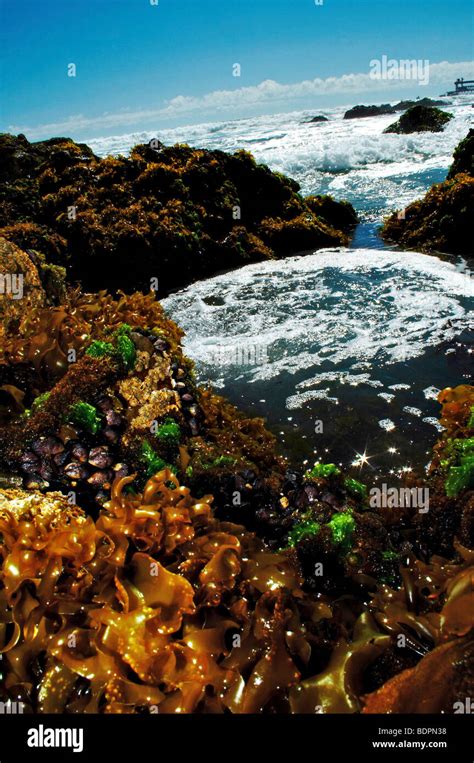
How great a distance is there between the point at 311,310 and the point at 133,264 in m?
3.12

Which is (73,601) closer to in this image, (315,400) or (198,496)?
(198,496)

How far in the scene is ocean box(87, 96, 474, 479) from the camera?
3633 mm

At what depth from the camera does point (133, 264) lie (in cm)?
741

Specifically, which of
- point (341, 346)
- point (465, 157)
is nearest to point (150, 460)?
point (341, 346)

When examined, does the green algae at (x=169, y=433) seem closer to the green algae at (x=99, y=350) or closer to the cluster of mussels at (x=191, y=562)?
the cluster of mussels at (x=191, y=562)

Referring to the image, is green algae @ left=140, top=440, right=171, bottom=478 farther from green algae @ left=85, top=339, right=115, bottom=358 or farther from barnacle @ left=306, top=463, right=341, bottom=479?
barnacle @ left=306, top=463, right=341, bottom=479

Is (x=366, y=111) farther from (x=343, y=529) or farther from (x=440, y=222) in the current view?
(x=343, y=529)

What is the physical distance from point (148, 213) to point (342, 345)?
4577mm

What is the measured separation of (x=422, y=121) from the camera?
1033 inches

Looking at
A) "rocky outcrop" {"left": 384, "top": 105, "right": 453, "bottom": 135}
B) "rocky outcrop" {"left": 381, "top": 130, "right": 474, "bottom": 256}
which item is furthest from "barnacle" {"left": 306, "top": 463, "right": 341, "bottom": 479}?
"rocky outcrop" {"left": 384, "top": 105, "right": 453, "bottom": 135}

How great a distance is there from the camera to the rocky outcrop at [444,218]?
8148mm

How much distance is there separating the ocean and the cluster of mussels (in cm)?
85

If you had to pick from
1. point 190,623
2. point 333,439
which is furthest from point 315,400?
point 190,623

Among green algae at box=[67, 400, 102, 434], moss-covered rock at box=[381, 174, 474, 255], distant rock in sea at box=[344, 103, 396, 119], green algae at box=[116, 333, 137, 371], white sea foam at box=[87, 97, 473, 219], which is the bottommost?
green algae at box=[67, 400, 102, 434]
